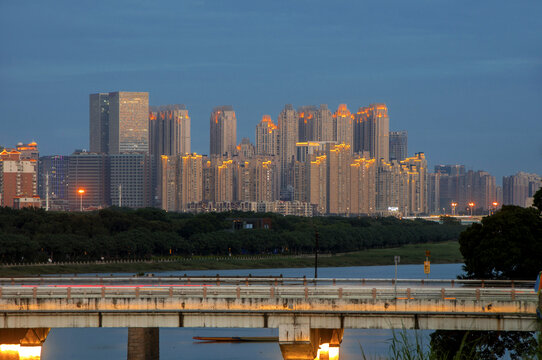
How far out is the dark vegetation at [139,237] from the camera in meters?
142

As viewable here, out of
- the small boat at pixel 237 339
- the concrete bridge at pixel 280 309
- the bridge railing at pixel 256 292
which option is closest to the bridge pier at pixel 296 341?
the concrete bridge at pixel 280 309

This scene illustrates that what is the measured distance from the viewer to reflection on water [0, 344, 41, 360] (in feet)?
129

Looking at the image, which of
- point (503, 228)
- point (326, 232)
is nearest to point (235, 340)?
point (503, 228)

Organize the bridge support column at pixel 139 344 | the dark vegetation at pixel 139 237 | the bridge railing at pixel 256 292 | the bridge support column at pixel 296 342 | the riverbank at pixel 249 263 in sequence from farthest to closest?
the dark vegetation at pixel 139 237 < the riverbank at pixel 249 263 < the bridge support column at pixel 139 344 < the bridge railing at pixel 256 292 < the bridge support column at pixel 296 342

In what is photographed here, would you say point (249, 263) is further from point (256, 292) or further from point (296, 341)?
point (296, 341)

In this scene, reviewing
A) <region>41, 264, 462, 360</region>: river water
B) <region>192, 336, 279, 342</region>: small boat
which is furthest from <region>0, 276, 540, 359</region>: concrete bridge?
<region>192, 336, 279, 342</region>: small boat

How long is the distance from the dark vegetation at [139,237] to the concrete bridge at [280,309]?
96909 mm

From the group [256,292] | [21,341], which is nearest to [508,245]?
[256,292]

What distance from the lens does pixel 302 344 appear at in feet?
124

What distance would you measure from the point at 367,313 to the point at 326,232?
145695 millimetres

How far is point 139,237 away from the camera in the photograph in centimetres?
15300

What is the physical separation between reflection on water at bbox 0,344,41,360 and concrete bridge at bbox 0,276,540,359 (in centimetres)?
147

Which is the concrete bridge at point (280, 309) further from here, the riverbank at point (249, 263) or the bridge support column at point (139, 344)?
the riverbank at point (249, 263)

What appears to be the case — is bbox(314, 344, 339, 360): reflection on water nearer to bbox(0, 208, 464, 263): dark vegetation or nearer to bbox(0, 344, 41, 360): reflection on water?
bbox(0, 344, 41, 360): reflection on water
